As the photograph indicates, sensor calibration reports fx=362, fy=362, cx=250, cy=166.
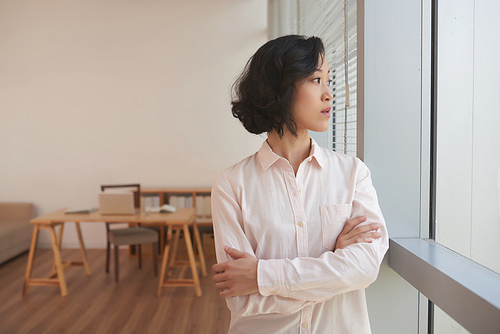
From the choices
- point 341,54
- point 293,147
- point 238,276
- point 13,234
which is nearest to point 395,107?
point 293,147

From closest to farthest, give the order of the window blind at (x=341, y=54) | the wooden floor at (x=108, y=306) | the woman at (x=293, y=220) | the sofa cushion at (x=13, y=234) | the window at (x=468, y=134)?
the window at (x=468, y=134)
the woman at (x=293, y=220)
the window blind at (x=341, y=54)
the wooden floor at (x=108, y=306)
the sofa cushion at (x=13, y=234)

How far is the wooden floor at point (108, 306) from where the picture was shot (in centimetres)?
295

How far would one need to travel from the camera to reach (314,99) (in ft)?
3.69

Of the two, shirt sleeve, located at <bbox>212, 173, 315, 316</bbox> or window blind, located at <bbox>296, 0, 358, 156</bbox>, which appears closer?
shirt sleeve, located at <bbox>212, 173, 315, 316</bbox>

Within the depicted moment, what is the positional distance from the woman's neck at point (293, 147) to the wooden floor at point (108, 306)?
Result: 219cm

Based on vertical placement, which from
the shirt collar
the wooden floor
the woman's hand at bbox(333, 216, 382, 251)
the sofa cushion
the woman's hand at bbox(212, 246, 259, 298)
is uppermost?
the shirt collar

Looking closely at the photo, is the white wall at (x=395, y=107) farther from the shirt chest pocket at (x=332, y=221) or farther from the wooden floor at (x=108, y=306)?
the wooden floor at (x=108, y=306)

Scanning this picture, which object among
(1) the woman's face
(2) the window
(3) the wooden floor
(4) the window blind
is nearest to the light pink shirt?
(1) the woman's face

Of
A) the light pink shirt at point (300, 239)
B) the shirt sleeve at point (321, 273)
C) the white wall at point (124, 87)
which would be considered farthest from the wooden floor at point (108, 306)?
the shirt sleeve at point (321, 273)

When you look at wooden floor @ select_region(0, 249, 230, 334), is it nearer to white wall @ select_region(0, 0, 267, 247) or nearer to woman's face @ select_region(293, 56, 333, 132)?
white wall @ select_region(0, 0, 267, 247)

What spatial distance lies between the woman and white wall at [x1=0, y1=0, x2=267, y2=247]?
3.83 metres

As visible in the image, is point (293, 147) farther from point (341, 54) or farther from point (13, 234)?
point (13, 234)

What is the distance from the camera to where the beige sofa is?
4480mm

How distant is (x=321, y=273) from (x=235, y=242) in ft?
0.89
